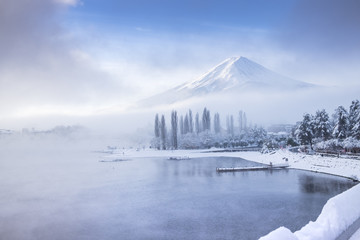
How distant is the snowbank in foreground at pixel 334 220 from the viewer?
7695 millimetres

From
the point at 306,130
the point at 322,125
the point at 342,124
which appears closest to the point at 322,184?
the point at 342,124

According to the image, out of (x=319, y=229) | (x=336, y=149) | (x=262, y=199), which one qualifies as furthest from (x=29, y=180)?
(x=336, y=149)

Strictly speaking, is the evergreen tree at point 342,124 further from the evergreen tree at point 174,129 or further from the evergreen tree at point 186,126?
the evergreen tree at point 186,126

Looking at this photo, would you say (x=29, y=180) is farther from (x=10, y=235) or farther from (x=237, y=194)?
(x=237, y=194)

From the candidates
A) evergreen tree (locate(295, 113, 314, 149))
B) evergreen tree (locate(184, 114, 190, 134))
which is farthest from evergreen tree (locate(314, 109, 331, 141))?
evergreen tree (locate(184, 114, 190, 134))

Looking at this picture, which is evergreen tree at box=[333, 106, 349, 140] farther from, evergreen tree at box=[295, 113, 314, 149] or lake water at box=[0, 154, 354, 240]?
lake water at box=[0, 154, 354, 240]

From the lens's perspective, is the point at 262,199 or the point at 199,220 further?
the point at 262,199

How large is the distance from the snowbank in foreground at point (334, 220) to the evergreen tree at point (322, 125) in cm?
4340

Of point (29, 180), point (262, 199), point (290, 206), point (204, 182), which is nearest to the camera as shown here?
point (290, 206)

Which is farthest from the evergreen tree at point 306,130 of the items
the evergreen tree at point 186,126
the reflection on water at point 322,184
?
the evergreen tree at point 186,126

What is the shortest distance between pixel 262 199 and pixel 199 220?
296 inches

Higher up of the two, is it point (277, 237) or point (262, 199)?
point (277, 237)

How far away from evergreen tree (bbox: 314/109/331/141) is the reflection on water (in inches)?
679

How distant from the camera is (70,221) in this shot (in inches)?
764
